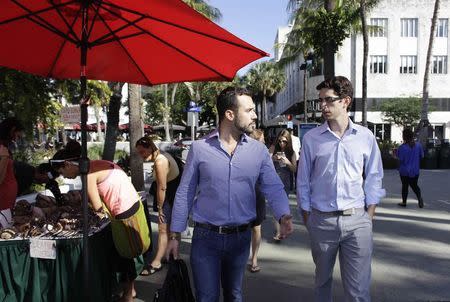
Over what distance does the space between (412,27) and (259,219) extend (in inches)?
2002

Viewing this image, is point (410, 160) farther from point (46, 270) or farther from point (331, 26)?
point (331, 26)

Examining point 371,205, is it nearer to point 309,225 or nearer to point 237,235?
point 309,225

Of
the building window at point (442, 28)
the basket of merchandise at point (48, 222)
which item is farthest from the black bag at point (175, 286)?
the building window at point (442, 28)

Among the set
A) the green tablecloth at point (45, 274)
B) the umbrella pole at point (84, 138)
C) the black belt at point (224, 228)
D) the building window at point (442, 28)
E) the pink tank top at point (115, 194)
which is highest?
the building window at point (442, 28)

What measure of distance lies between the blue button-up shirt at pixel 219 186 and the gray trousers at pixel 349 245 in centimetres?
38

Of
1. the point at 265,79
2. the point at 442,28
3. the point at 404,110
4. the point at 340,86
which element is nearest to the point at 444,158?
the point at 340,86

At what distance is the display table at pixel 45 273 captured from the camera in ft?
11.9

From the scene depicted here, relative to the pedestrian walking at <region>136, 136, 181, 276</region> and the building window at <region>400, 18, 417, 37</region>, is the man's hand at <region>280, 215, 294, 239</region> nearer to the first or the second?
the pedestrian walking at <region>136, 136, 181, 276</region>

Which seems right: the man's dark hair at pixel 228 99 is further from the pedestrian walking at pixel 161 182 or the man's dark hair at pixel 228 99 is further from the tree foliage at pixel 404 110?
the tree foliage at pixel 404 110

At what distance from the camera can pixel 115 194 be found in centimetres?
392

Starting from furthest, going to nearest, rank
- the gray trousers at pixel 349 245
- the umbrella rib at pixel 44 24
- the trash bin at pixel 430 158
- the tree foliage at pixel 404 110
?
the tree foliage at pixel 404 110 → the trash bin at pixel 430 158 → the gray trousers at pixel 349 245 → the umbrella rib at pixel 44 24

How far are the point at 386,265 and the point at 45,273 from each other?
4.12m

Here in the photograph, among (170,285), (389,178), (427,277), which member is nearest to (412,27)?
(389,178)

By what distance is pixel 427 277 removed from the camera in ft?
17.7
